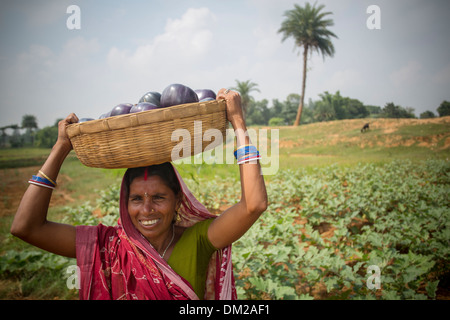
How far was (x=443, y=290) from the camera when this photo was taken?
2760 millimetres

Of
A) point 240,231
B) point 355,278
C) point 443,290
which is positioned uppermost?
point 240,231

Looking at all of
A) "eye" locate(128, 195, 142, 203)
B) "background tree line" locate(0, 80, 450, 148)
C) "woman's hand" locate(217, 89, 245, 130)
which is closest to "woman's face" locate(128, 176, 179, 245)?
"eye" locate(128, 195, 142, 203)

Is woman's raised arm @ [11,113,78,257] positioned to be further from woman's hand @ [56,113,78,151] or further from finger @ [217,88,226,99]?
finger @ [217,88,226,99]

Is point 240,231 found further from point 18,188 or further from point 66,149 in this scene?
point 18,188

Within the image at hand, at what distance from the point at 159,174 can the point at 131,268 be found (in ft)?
1.79

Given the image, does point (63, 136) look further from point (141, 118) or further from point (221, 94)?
point (221, 94)

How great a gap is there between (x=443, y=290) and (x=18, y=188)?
13.7m

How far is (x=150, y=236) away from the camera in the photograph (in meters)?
1.50

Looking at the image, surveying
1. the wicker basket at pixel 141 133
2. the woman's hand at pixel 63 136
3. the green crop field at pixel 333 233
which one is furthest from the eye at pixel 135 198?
the green crop field at pixel 333 233

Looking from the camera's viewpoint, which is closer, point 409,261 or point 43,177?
point 43,177

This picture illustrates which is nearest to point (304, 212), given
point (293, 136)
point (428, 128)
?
point (428, 128)

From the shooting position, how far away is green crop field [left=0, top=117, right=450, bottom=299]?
2457 millimetres

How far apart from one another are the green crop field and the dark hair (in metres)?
1.19

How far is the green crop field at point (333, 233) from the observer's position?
2.46 m
